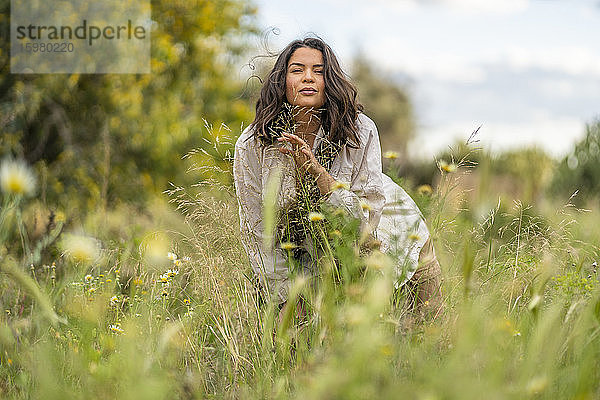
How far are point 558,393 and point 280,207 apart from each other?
1.15 m

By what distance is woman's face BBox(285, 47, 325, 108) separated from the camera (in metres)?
2.69

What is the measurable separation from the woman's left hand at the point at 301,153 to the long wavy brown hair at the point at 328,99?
0.98 ft

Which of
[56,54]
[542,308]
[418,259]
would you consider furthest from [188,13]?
[542,308]

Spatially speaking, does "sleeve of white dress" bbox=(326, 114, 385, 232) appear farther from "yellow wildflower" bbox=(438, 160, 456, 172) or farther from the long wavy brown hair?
"yellow wildflower" bbox=(438, 160, 456, 172)

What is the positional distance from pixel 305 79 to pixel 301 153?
0.41 meters

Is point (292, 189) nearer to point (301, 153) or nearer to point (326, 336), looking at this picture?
point (301, 153)

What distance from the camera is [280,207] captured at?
2412mm

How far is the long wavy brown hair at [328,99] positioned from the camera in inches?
107

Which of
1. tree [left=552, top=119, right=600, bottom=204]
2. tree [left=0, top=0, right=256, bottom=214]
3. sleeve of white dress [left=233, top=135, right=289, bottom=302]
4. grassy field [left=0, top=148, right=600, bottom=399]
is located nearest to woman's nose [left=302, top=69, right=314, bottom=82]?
sleeve of white dress [left=233, top=135, right=289, bottom=302]

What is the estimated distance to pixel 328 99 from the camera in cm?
273

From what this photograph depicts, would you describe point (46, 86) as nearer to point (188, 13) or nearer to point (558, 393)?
point (188, 13)

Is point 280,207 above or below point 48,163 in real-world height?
above

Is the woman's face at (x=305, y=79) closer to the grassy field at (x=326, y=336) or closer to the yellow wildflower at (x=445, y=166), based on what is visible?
the grassy field at (x=326, y=336)

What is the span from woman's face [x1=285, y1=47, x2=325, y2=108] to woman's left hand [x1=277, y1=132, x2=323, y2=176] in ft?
1.01
